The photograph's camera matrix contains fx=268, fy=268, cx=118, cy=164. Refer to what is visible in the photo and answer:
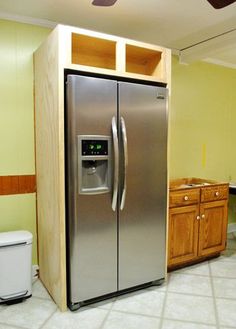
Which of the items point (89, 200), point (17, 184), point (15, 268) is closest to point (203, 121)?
point (89, 200)

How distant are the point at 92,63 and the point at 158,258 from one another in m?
2.03

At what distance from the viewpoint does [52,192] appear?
2266 mm

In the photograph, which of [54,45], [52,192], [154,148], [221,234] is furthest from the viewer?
[221,234]

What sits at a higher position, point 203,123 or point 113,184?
point 203,123

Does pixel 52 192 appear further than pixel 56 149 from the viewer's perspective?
Yes

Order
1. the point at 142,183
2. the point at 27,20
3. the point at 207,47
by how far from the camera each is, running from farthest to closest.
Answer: the point at 207,47, the point at 27,20, the point at 142,183

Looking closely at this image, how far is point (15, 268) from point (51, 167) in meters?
0.93

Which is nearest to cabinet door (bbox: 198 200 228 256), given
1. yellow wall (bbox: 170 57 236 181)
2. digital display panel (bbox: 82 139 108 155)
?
yellow wall (bbox: 170 57 236 181)

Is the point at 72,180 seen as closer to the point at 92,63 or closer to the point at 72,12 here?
the point at 92,63

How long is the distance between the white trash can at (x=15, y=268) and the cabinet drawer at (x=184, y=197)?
4.82 ft

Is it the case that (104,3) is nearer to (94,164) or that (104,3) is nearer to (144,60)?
(144,60)

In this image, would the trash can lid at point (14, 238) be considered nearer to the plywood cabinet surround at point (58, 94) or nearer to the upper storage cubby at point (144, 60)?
the plywood cabinet surround at point (58, 94)

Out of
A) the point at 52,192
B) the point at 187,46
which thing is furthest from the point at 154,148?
the point at 187,46

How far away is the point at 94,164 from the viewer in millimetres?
2234
